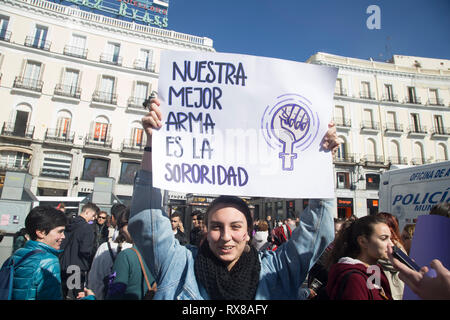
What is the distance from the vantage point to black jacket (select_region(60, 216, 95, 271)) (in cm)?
377

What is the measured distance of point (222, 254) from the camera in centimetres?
150

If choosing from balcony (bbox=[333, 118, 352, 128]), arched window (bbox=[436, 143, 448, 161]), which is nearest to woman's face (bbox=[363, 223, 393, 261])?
balcony (bbox=[333, 118, 352, 128])

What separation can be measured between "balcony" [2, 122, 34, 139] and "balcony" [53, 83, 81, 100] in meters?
3.51

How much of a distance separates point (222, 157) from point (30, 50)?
26480mm

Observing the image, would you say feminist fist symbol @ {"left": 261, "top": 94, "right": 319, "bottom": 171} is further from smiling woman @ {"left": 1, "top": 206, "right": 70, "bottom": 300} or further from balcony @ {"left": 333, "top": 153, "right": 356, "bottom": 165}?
balcony @ {"left": 333, "top": 153, "right": 356, "bottom": 165}

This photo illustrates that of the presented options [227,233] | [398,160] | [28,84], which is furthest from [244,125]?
[398,160]

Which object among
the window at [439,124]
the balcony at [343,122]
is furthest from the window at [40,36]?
the window at [439,124]

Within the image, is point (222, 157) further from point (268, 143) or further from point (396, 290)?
point (396, 290)

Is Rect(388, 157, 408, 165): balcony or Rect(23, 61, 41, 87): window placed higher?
Rect(23, 61, 41, 87): window

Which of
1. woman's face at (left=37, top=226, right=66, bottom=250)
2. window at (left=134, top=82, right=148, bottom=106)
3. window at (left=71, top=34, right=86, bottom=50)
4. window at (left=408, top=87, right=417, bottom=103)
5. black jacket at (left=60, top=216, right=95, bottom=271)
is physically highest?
window at (left=71, top=34, right=86, bottom=50)

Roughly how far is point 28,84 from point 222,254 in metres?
26.0

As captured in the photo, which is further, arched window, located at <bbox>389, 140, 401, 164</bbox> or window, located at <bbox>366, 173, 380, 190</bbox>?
arched window, located at <bbox>389, 140, 401, 164</bbox>
